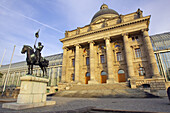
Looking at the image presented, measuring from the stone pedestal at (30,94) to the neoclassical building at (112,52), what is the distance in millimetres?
18562

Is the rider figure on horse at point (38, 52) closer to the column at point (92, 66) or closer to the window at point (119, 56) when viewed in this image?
the column at point (92, 66)

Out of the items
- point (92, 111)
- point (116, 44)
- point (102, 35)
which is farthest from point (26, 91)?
point (116, 44)

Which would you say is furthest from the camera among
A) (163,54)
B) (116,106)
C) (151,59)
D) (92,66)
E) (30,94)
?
(163,54)

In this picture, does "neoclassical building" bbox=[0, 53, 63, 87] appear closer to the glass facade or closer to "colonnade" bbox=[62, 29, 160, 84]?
"colonnade" bbox=[62, 29, 160, 84]

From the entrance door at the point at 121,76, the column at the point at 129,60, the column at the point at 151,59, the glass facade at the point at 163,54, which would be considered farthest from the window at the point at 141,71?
the glass facade at the point at 163,54

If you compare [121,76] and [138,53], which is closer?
[138,53]

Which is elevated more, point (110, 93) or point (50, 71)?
point (50, 71)

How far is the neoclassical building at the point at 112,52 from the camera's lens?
2377 centimetres

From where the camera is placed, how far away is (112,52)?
28.6 metres

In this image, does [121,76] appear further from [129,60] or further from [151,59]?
[151,59]

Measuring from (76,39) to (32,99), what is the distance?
1040 inches

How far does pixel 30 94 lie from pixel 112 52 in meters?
25.2

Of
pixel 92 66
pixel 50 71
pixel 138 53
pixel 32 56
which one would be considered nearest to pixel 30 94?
pixel 32 56

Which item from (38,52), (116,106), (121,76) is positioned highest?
(38,52)
